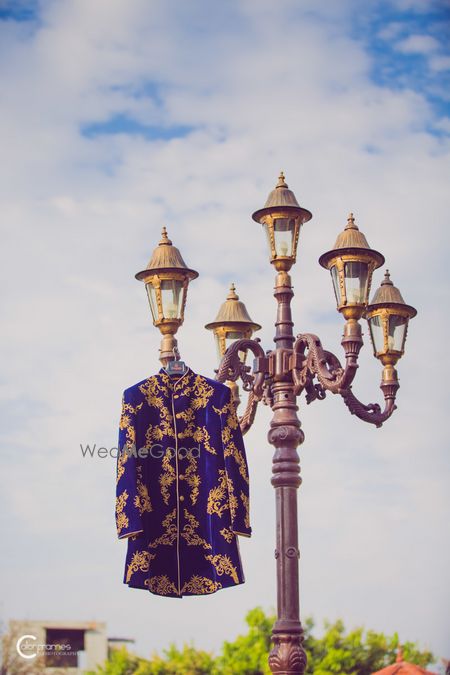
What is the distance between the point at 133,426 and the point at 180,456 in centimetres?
35

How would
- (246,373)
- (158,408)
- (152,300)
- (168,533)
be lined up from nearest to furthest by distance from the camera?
1. (168,533)
2. (158,408)
3. (246,373)
4. (152,300)

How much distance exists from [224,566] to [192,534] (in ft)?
0.98

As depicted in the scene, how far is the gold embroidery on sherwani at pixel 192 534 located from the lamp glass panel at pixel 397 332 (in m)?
2.80

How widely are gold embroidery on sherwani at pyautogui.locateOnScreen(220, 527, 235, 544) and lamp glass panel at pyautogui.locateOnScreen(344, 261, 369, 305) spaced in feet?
7.39

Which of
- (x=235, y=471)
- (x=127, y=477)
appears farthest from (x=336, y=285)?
(x=127, y=477)

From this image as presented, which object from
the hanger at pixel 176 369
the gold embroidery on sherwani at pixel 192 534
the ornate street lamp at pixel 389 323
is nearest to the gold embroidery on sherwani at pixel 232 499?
the gold embroidery on sherwani at pixel 192 534

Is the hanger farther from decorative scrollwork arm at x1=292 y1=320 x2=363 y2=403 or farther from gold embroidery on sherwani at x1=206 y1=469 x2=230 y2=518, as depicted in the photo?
decorative scrollwork arm at x1=292 y1=320 x2=363 y2=403

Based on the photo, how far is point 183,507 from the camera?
281 inches

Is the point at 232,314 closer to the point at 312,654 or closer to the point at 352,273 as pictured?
the point at 352,273

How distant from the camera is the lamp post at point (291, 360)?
8188 millimetres

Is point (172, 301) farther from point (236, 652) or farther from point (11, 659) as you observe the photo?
point (11, 659)

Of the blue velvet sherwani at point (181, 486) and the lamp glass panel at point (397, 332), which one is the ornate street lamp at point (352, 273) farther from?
the blue velvet sherwani at point (181, 486)

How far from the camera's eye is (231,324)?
991cm

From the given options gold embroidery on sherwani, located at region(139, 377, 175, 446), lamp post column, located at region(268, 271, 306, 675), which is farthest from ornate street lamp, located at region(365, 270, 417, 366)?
gold embroidery on sherwani, located at region(139, 377, 175, 446)
